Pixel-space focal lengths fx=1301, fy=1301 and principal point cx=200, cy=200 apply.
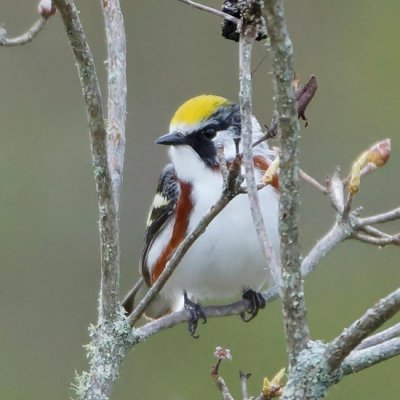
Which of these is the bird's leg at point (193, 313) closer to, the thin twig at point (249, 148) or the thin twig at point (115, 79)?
the thin twig at point (115, 79)

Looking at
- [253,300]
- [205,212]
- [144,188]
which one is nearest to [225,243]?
[205,212]

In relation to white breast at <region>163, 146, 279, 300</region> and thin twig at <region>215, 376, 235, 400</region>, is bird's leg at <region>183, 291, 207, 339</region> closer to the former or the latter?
white breast at <region>163, 146, 279, 300</region>

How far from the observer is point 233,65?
25.3ft

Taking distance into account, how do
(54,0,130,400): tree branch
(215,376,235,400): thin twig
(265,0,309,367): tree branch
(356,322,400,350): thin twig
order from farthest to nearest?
(215,376,235,400): thin twig → (54,0,130,400): tree branch → (356,322,400,350): thin twig → (265,0,309,367): tree branch

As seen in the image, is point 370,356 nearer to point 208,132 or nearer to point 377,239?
point 377,239

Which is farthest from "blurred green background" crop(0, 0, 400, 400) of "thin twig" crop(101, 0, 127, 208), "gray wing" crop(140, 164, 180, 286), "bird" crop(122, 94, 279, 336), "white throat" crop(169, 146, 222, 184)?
"thin twig" crop(101, 0, 127, 208)

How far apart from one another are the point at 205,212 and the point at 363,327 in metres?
1.79

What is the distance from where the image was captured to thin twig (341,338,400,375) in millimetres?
2549

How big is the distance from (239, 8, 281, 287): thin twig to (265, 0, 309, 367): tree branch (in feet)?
0.16

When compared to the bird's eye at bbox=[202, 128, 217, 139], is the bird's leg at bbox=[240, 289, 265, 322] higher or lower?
lower

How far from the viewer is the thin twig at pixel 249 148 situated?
8.27ft

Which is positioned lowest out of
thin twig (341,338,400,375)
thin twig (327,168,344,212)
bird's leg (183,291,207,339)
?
thin twig (341,338,400,375)

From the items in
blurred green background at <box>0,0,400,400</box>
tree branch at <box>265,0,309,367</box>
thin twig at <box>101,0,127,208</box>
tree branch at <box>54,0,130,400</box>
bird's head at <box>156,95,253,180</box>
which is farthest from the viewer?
blurred green background at <box>0,0,400,400</box>

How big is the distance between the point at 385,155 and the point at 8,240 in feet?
17.0
